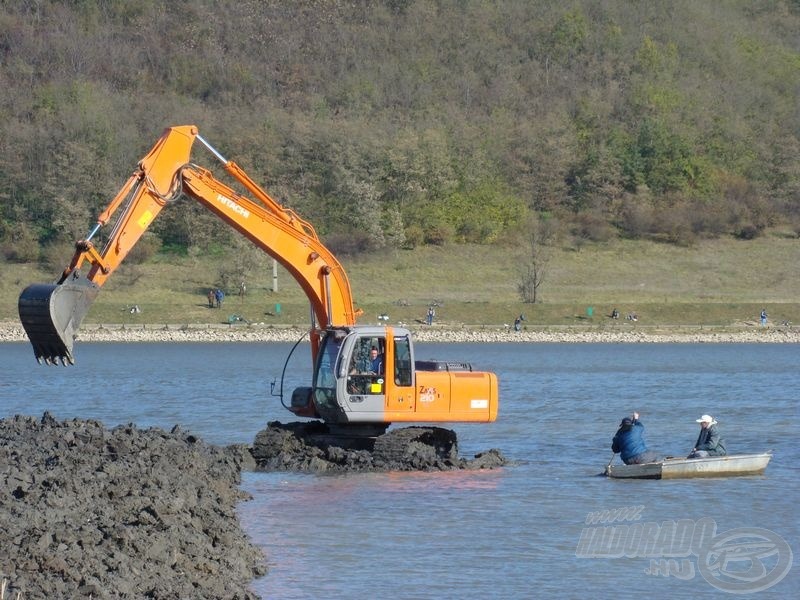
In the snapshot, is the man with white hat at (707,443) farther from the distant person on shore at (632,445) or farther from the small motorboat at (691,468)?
the distant person on shore at (632,445)

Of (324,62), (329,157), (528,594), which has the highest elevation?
(324,62)

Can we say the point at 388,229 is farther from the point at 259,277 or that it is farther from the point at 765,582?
the point at 765,582

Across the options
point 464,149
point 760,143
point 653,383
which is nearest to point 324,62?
point 464,149

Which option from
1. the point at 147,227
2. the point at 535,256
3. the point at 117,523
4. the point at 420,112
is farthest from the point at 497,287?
the point at 117,523

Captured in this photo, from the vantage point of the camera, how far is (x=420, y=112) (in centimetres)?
10788

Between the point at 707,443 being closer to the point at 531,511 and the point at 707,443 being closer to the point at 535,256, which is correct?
the point at 531,511

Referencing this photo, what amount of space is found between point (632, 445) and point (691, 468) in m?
0.97

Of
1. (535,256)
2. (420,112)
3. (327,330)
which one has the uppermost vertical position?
(420,112)

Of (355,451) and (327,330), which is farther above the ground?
(327,330)

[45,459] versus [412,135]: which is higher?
[412,135]

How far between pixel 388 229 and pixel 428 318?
16.5 meters

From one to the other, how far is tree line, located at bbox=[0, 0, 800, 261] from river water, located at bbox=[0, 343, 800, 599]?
48.4 metres

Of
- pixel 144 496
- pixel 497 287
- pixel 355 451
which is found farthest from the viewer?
pixel 497 287

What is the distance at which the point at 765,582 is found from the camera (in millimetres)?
15172
